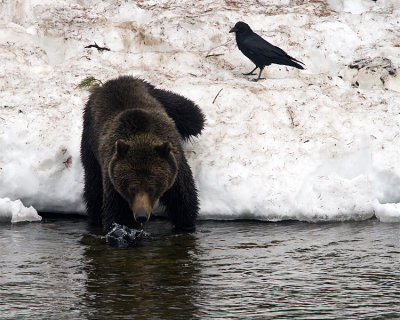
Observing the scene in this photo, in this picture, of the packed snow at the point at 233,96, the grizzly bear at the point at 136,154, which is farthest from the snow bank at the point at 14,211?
the grizzly bear at the point at 136,154

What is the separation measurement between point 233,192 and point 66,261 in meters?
2.68

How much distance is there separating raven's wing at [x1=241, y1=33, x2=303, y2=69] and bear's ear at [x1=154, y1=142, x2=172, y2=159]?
4.60m

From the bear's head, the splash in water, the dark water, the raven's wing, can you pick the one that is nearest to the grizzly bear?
the bear's head

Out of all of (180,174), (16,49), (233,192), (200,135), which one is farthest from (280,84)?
(16,49)

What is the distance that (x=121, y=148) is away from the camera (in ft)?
24.9

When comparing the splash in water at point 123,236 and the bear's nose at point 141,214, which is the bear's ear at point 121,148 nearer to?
the bear's nose at point 141,214

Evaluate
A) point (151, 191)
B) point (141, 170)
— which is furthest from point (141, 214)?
point (141, 170)

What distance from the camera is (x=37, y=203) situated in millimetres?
9547

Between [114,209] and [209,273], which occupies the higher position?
[114,209]

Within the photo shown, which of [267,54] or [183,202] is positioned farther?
[267,54]

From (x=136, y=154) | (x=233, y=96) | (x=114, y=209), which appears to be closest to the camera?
(x=136, y=154)

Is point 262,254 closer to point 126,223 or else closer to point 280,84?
point 126,223

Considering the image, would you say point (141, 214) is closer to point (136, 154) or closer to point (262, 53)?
point (136, 154)

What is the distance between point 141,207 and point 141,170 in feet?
1.44
